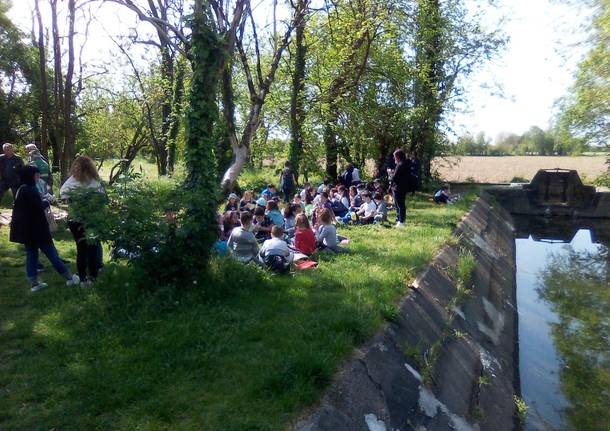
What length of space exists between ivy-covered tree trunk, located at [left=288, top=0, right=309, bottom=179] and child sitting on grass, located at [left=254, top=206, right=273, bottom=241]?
826cm

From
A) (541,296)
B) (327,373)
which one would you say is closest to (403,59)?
(541,296)

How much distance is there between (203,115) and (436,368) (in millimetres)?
4407

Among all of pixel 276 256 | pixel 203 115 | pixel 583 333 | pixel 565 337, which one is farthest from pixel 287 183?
pixel 203 115

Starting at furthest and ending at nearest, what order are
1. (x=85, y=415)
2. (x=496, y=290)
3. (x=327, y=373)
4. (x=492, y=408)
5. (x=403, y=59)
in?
1. (x=403, y=59)
2. (x=496, y=290)
3. (x=492, y=408)
4. (x=327, y=373)
5. (x=85, y=415)

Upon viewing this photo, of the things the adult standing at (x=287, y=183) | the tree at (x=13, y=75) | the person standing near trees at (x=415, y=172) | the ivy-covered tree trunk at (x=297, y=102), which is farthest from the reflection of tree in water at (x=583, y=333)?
the tree at (x=13, y=75)

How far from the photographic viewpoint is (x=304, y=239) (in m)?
8.92

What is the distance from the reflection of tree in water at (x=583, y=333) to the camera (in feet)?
23.1

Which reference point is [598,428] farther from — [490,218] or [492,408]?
[490,218]

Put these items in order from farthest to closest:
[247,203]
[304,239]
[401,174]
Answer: [247,203] < [401,174] < [304,239]

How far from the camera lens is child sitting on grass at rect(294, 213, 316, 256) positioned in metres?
8.87

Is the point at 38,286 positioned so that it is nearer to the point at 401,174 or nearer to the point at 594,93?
the point at 401,174

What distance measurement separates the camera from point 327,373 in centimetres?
436

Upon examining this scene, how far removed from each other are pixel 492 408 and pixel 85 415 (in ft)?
16.1

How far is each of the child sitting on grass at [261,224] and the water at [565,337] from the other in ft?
17.7
